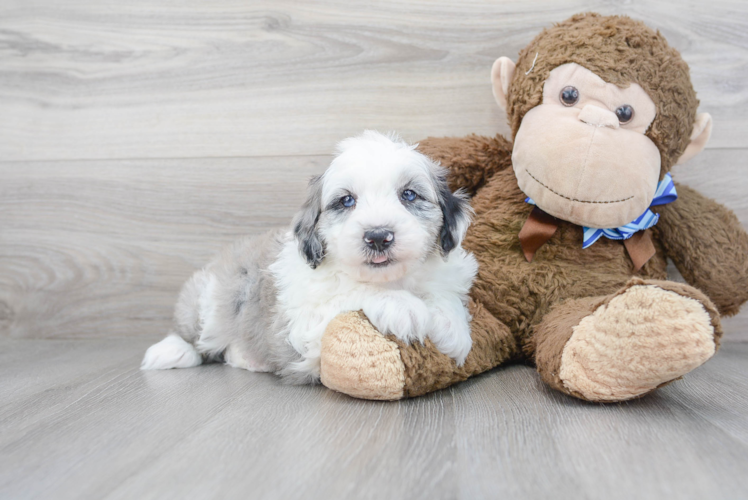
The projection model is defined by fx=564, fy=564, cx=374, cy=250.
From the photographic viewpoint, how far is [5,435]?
1.35m

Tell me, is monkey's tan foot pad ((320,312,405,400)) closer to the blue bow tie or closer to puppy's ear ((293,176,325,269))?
puppy's ear ((293,176,325,269))

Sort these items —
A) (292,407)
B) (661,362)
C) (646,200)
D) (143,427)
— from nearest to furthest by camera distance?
(661,362), (143,427), (292,407), (646,200)

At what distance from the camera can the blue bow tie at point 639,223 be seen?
1849mm

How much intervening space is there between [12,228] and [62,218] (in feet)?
0.82

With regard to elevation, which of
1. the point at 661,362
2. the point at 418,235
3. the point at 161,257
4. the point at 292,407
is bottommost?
the point at 161,257

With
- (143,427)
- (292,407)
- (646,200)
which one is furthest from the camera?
(646,200)

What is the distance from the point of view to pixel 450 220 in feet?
5.54

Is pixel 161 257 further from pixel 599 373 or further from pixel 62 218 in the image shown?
pixel 599 373

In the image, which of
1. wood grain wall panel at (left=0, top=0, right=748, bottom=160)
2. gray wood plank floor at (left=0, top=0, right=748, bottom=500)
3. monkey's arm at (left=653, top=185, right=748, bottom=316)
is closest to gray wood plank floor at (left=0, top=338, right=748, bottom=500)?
gray wood plank floor at (left=0, top=0, right=748, bottom=500)

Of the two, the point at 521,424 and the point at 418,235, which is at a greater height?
the point at 418,235

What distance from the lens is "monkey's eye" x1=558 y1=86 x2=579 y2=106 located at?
1729 mm

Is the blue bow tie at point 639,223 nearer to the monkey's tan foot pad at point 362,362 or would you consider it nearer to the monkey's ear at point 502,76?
the monkey's ear at point 502,76

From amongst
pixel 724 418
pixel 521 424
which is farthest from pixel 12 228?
pixel 724 418

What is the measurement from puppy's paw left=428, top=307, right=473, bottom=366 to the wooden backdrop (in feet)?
3.27
